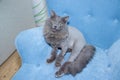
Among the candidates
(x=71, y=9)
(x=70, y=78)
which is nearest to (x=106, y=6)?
(x=71, y=9)

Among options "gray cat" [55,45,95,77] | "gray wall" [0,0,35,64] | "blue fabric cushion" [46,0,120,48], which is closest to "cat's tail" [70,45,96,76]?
"gray cat" [55,45,95,77]

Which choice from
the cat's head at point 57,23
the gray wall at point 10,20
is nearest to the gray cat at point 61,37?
the cat's head at point 57,23

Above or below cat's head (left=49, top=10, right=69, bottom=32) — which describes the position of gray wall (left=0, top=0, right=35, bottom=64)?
below

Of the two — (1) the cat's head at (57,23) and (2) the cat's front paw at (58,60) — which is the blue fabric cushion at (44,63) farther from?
(1) the cat's head at (57,23)

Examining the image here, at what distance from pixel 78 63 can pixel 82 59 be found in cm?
4

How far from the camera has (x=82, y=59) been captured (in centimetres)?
121

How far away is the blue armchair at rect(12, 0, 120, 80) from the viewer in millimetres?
1161

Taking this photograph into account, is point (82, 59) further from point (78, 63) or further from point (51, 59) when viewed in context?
point (51, 59)

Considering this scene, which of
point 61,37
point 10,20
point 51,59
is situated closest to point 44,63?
point 51,59

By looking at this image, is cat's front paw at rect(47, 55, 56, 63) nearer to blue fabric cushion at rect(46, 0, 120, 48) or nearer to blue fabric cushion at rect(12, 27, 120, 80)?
blue fabric cushion at rect(12, 27, 120, 80)

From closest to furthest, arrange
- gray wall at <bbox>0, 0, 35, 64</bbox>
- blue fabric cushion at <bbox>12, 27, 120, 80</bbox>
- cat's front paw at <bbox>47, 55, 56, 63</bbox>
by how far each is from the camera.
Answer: blue fabric cushion at <bbox>12, 27, 120, 80</bbox> → cat's front paw at <bbox>47, 55, 56, 63</bbox> → gray wall at <bbox>0, 0, 35, 64</bbox>

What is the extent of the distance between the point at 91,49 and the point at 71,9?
0.32m

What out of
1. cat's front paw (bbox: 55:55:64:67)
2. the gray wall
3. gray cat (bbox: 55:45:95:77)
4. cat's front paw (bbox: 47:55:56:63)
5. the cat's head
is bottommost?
the gray wall

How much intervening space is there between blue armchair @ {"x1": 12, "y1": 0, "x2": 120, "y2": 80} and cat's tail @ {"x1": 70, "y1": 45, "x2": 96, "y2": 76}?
0.08 feet
